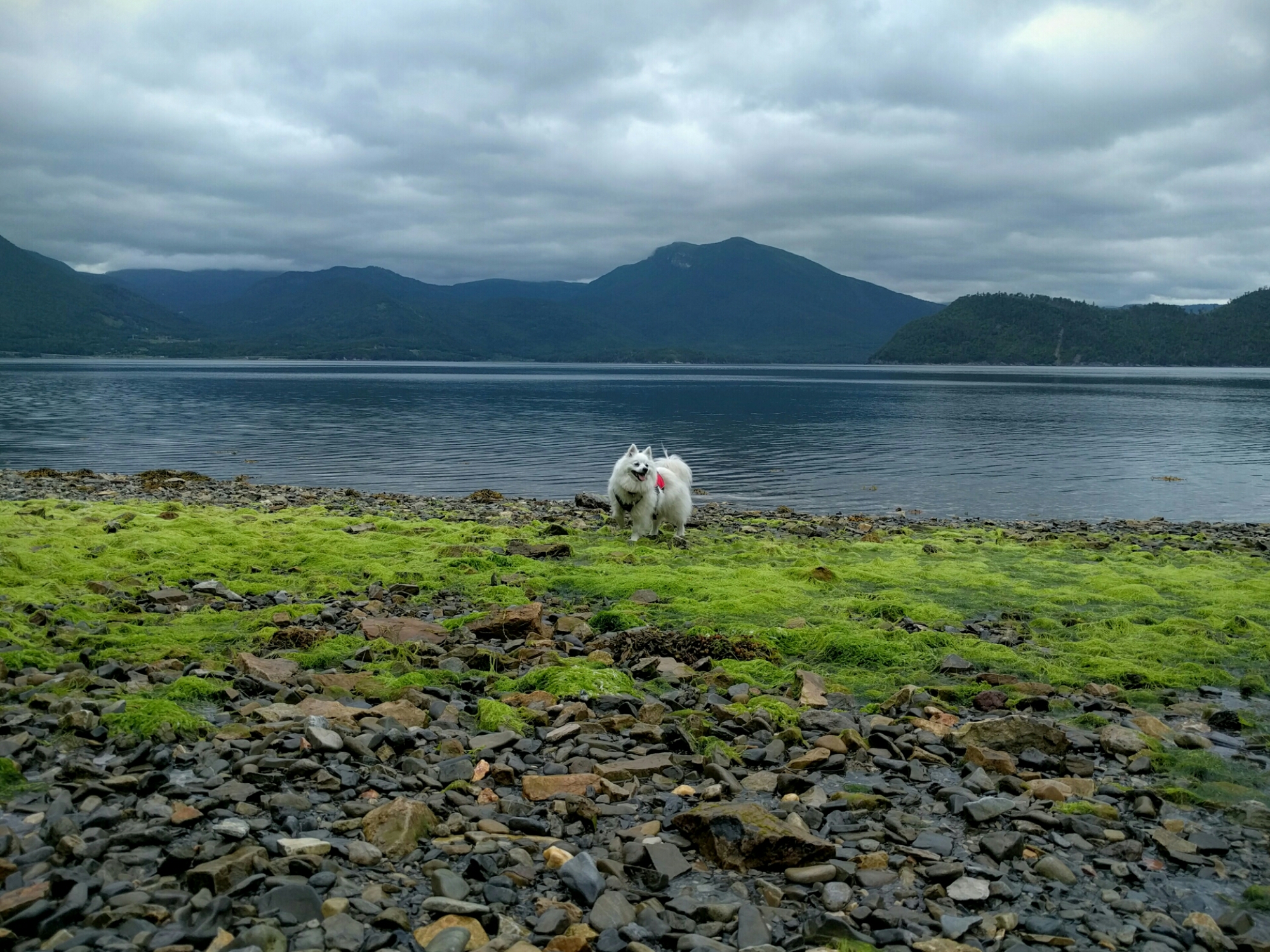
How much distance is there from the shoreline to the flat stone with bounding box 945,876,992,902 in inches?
665

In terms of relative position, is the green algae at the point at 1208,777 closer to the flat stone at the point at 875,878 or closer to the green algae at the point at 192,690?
the flat stone at the point at 875,878

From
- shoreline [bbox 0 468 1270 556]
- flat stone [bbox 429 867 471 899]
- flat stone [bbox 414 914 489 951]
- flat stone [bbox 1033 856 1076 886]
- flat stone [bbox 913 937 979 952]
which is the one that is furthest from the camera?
shoreline [bbox 0 468 1270 556]

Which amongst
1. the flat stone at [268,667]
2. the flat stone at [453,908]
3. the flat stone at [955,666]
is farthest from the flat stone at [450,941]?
the flat stone at [955,666]

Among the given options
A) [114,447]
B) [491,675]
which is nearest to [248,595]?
[491,675]

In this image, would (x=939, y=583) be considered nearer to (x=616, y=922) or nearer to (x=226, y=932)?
(x=616, y=922)

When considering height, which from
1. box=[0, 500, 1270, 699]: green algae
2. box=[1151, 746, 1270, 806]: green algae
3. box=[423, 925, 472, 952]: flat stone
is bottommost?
box=[0, 500, 1270, 699]: green algae

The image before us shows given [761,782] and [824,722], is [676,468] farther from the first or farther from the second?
[761,782]

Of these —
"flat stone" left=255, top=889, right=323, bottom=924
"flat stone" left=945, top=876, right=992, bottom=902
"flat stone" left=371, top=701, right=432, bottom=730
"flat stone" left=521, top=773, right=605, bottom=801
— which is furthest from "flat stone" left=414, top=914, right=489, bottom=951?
"flat stone" left=945, top=876, right=992, bottom=902

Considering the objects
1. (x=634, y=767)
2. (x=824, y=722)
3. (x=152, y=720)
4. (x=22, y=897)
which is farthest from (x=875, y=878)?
(x=152, y=720)

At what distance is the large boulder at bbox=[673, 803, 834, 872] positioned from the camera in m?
5.68

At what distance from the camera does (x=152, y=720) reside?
707cm

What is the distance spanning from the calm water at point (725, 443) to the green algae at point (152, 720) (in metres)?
25.7

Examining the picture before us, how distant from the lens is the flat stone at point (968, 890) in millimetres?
5363

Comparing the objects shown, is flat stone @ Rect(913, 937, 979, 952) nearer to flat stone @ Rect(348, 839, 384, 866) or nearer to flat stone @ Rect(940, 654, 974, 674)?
flat stone @ Rect(348, 839, 384, 866)
